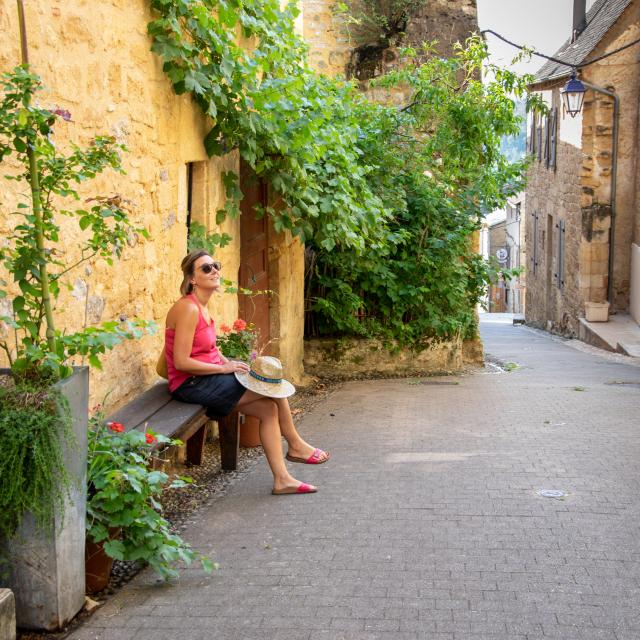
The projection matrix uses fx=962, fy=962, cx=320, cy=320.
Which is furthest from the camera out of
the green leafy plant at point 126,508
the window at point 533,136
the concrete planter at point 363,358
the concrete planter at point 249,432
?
the window at point 533,136

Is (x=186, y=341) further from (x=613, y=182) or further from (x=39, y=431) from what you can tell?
(x=613, y=182)

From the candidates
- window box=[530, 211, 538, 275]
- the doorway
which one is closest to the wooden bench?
the doorway

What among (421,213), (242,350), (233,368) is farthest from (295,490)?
(421,213)

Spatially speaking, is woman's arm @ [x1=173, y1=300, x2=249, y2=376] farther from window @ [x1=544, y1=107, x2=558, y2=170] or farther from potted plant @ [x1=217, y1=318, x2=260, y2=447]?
window @ [x1=544, y1=107, x2=558, y2=170]

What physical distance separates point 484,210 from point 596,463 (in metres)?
6.21

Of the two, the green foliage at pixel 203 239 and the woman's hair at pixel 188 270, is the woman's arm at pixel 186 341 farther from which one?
the green foliage at pixel 203 239

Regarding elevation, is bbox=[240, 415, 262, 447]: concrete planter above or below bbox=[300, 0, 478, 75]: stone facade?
below

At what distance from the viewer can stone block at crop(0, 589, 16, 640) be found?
3049mm

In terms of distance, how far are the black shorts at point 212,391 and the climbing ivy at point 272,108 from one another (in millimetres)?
1759

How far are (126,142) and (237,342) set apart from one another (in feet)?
5.88

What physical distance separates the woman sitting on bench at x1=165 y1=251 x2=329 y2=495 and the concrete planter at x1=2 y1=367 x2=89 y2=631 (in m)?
1.76

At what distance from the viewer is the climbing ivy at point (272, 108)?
5801 mm

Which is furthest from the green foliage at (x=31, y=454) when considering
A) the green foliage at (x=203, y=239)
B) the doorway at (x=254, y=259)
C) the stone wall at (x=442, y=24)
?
the stone wall at (x=442, y=24)

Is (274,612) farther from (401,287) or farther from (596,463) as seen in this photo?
(401,287)
